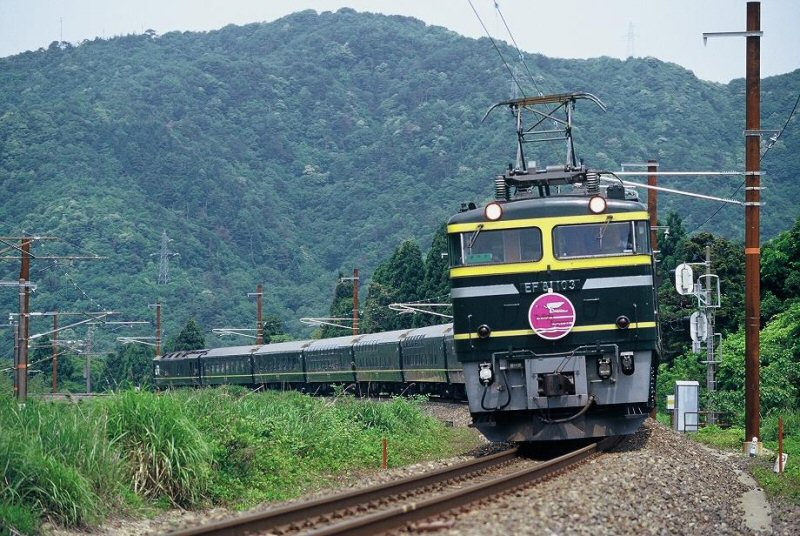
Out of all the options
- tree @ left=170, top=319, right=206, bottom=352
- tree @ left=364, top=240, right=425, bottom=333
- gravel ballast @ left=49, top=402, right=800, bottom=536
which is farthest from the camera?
tree @ left=170, top=319, right=206, bottom=352

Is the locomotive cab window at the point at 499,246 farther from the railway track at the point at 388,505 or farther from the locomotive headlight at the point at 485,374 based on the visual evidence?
the railway track at the point at 388,505

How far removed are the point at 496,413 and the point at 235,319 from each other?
3592 inches

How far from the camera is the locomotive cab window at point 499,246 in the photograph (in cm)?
1631

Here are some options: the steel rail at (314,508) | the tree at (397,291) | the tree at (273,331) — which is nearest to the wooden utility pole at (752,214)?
the steel rail at (314,508)

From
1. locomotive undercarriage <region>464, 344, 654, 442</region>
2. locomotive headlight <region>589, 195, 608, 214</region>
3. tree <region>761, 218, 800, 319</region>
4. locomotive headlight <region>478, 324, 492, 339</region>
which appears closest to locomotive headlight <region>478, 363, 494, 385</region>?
locomotive undercarriage <region>464, 344, 654, 442</region>

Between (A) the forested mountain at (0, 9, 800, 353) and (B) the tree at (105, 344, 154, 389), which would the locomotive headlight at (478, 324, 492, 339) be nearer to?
(B) the tree at (105, 344, 154, 389)

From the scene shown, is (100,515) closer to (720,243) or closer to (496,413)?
(496,413)

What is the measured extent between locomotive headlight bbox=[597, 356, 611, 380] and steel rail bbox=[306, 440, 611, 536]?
1.31 meters

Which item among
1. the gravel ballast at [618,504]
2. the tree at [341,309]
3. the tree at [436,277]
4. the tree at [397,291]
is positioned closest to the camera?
the gravel ballast at [618,504]

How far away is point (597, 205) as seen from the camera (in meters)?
16.2

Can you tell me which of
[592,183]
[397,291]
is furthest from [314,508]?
[397,291]

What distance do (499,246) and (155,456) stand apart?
5634 millimetres

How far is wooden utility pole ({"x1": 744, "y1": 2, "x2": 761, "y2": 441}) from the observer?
65.2ft

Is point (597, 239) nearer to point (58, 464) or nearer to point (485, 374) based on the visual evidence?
point (485, 374)
